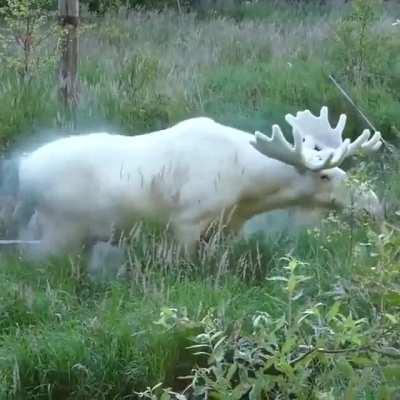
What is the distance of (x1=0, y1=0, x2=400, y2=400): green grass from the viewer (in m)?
2.76

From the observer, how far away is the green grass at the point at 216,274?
109 inches

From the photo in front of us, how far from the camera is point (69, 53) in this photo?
27.7ft

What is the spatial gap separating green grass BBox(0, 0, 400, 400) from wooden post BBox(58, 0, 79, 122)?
0.43 ft

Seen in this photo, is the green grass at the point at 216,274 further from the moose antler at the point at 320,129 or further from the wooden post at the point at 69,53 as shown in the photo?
the moose antler at the point at 320,129

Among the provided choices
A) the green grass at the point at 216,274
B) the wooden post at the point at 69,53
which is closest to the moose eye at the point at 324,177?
the green grass at the point at 216,274

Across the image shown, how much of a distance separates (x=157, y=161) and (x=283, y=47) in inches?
246

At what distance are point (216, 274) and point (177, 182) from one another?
0.64 meters

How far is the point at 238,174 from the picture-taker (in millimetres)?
5812

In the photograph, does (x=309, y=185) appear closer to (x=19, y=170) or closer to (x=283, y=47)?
(x=19, y=170)

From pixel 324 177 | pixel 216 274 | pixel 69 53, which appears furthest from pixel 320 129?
pixel 69 53

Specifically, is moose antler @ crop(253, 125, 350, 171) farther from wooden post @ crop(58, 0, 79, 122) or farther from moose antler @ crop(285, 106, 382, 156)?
wooden post @ crop(58, 0, 79, 122)

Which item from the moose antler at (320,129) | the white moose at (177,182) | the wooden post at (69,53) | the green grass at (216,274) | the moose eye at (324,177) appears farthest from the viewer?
the wooden post at (69,53)

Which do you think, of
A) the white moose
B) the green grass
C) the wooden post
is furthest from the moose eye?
the wooden post

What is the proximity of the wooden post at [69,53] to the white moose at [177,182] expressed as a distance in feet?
7.14
